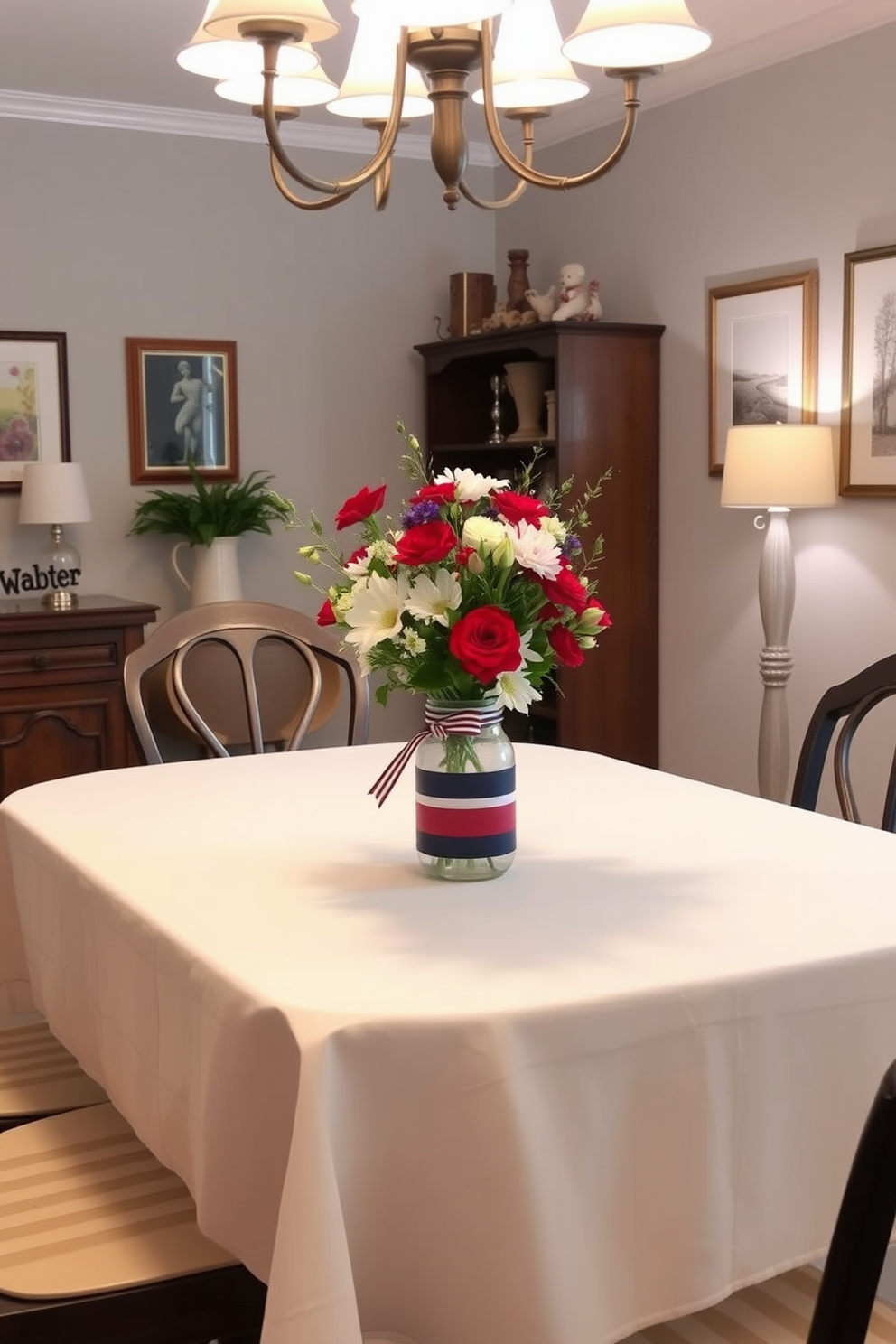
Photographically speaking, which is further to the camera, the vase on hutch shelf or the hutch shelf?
the hutch shelf

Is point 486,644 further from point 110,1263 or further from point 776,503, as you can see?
point 776,503

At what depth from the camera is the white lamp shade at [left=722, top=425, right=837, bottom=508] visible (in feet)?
12.7

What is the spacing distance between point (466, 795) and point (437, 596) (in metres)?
0.24

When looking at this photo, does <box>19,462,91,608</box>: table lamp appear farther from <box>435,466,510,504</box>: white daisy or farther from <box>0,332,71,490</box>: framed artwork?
<box>435,466,510,504</box>: white daisy

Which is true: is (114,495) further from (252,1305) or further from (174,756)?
(252,1305)

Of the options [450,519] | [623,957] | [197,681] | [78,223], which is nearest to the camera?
[623,957]

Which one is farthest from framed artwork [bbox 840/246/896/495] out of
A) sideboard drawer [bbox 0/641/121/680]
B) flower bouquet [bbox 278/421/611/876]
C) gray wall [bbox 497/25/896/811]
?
flower bouquet [bbox 278/421/611/876]

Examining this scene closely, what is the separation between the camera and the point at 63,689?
4.47 metres

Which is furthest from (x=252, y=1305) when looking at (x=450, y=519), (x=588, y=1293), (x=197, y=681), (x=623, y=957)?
(x=197, y=681)

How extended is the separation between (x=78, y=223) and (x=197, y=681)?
1617 mm

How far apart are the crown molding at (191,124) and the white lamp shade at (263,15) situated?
3.07 m

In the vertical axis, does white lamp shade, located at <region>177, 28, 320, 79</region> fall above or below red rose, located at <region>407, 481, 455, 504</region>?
above

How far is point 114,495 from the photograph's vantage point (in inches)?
197

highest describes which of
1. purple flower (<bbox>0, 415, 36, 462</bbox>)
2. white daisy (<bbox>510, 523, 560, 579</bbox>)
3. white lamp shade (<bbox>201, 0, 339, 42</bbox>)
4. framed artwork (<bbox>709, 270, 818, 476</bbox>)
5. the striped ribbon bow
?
white lamp shade (<bbox>201, 0, 339, 42</bbox>)
